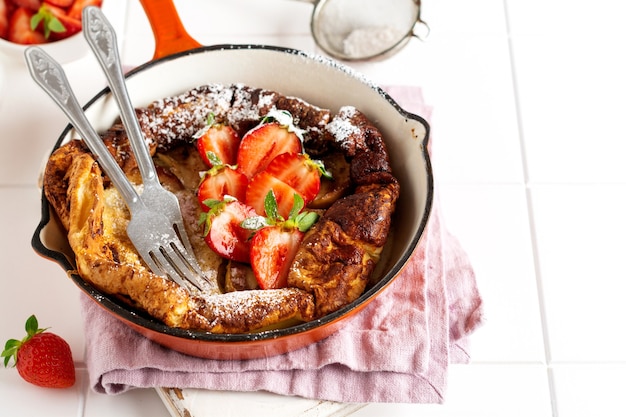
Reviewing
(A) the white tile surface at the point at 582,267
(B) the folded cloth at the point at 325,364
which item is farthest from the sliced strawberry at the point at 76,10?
(A) the white tile surface at the point at 582,267

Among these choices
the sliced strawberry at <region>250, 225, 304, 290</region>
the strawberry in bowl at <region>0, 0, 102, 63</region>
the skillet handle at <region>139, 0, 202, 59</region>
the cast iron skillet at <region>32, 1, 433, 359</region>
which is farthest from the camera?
the strawberry in bowl at <region>0, 0, 102, 63</region>

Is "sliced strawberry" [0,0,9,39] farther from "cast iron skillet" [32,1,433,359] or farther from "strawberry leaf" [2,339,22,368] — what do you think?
"strawberry leaf" [2,339,22,368]

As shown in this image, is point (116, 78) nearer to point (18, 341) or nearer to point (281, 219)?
point (281, 219)

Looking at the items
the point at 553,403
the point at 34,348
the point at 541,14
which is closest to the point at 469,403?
the point at 553,403

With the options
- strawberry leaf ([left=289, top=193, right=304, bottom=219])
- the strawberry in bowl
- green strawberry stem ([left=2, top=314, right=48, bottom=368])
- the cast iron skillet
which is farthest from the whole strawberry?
the strawberry in bowl

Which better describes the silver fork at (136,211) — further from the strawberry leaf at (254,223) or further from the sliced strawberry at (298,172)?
the sliced strawberry at (298,172)

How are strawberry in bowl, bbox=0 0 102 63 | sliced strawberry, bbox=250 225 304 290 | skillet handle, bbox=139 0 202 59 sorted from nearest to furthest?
sliced strawberry, bbox=250 225 304 290
skillet handle, bbox=139 0 202 59
strawberry in bowl, bbox=0 0 102 63
